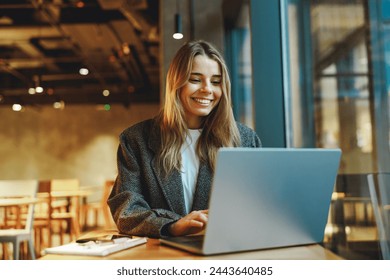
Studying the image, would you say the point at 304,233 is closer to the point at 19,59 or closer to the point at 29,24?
the point at 29,24

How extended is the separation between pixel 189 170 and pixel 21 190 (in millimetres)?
2958

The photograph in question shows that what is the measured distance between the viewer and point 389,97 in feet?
5.90

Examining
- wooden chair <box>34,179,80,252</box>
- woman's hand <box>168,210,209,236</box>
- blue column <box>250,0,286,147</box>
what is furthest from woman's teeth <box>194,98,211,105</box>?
wooden chair <box>34,179,80,252</box>

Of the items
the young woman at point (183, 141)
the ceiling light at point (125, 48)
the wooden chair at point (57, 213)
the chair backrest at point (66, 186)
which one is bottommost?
the wooden chair at point (57, 213)

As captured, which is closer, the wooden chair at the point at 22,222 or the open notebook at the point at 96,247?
the open notebook at the point at 96,247

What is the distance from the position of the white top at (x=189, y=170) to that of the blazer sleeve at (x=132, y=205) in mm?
119

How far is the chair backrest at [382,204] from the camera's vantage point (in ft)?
6.05

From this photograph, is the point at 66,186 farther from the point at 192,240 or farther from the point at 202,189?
the point at 192,240

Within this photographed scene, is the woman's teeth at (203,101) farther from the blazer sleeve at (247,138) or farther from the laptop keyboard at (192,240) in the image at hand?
the laptop keyboard at (192,240)

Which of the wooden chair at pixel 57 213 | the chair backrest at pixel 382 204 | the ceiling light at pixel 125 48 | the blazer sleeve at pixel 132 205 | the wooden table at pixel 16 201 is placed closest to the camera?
the blazer sleeve at pixel 132 205

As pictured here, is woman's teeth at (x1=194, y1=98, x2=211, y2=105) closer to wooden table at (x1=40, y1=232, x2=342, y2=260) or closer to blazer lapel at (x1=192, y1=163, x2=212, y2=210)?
blazer lapel at (x1=192, y1=163, x2=212, y2=210)

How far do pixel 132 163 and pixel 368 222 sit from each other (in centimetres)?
121

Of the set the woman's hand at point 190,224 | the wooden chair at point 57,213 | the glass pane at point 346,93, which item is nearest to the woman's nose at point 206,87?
the woman's hand at point 190,224

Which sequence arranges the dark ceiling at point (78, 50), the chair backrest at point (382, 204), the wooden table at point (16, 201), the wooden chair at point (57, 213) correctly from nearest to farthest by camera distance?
1. the chair backrest at point (382, 204)
2. the wooden table at point (16, 201)
3. the wooden chair at point (57, 213)
4. the dark ceiling at point (78, 50)
